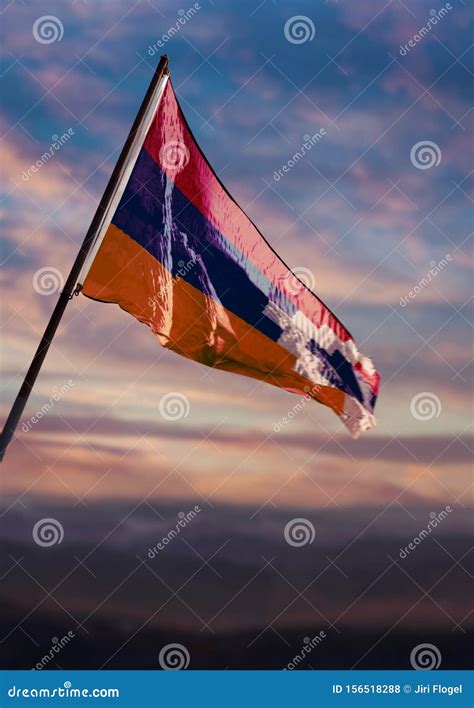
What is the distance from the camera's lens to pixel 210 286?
1457 centimetres

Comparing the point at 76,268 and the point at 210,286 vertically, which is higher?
the point at 210,286

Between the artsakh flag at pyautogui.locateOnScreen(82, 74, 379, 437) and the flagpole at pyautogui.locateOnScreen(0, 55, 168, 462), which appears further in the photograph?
the artsakh flag at pyautogui.locateOnScreen(82, 74, 379, 437)

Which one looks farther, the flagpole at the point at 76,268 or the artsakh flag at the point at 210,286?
the artsakh flag at the point at 210,286

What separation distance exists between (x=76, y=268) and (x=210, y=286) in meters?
2.94

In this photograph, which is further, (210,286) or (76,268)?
(210,286)

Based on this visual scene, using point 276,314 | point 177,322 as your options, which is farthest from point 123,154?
point 276,314

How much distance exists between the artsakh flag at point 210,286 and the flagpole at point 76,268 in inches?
22.1

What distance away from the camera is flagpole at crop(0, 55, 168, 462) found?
11688 millimetres

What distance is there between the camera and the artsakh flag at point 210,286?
13602 millimetres

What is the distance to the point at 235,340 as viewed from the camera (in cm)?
1473

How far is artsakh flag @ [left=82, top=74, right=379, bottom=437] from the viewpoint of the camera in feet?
44.6

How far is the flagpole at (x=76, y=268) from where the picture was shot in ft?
38.3

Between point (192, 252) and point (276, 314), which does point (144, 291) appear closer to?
point (192, 252)

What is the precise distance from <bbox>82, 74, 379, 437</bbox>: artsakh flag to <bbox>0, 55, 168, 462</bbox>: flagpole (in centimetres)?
56
